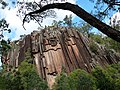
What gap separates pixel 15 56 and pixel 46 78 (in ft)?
23.6

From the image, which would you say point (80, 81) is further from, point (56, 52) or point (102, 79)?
point (56, 52)

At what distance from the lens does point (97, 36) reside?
67.6 metres

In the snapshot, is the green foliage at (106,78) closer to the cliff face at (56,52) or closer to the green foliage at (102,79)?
the green foliage at (102,79)

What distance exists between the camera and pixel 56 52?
5022 centimetres

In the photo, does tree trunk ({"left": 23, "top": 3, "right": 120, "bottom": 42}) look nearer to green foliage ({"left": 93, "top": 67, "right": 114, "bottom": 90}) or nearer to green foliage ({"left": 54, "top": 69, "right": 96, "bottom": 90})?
green foliage ({"left": 54, "top": 69, "right": 96, "bottom": 90})

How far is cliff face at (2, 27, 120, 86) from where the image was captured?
1916 inches

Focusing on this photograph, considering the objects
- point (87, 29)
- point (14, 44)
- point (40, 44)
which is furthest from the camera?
point (87, 29)

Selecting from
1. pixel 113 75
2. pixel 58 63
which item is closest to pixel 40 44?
pixel 58 63

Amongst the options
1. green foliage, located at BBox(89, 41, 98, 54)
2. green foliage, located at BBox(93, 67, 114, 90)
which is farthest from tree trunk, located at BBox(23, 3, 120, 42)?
green foliage, located at BBox(89, 41, 98, 54)

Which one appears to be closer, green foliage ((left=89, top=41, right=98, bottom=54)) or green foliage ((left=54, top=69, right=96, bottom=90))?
green foliage ((left=54, top=69, right=96, bottom=90))

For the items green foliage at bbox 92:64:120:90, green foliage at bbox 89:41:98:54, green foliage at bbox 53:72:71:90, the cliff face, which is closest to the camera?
green foliage at bbox 53:72:71:90

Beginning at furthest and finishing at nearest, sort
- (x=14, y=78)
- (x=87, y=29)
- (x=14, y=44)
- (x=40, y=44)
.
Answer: (x=87, y=29) → (x=14, y=44) → (x=40, y=44) → (x=14, y=78)

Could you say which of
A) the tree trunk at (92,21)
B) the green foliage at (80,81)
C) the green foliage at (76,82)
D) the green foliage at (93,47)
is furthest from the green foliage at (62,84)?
the tree trunk at (92,21)

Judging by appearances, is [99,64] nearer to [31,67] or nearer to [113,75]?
[113,75]
